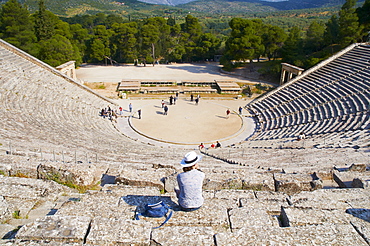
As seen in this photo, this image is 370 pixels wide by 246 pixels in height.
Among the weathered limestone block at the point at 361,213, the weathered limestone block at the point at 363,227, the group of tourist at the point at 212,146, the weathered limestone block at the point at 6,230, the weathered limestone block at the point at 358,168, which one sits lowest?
the group of tourist at the point at 212,146

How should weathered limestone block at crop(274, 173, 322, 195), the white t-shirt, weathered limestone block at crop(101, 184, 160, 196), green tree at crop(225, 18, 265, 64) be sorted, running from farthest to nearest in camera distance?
green tree at crop(225, 18, 265, 64) → weathered limestone block at crop(274, 173, 322, 195) → weathered limestone block at crop(101, 184, 160, 196) → the white t-shirt

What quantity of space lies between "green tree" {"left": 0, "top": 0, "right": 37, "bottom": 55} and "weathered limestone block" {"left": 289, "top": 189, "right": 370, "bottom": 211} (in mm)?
32169

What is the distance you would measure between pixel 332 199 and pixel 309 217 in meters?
1.77

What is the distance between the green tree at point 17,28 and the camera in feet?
102

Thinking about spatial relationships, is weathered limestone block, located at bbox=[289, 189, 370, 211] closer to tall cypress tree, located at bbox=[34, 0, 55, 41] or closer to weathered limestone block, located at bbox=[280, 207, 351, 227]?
weathered limestone block, located at bbox=[280, 207, 351, 227]

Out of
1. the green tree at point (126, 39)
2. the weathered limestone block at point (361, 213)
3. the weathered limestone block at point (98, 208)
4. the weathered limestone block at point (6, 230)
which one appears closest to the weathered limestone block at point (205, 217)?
the weathered limestone block at point (98, 208)

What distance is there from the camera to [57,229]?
13.5 feet

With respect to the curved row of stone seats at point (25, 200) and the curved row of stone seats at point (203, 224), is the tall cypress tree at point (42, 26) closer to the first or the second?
the curved row of stone seats at point (25, 200)

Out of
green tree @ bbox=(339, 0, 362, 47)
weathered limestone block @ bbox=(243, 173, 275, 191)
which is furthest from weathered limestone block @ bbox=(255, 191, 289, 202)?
green tree @ bbox=(339, 0, 362, 47)

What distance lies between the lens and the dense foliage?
31297 mm

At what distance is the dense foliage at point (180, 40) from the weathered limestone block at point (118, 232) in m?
28.7

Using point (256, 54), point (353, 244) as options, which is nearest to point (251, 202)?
point (353, 244)

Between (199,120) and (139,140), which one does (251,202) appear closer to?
(139,140)

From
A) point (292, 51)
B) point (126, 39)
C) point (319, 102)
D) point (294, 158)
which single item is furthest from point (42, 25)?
point (294, 158)
